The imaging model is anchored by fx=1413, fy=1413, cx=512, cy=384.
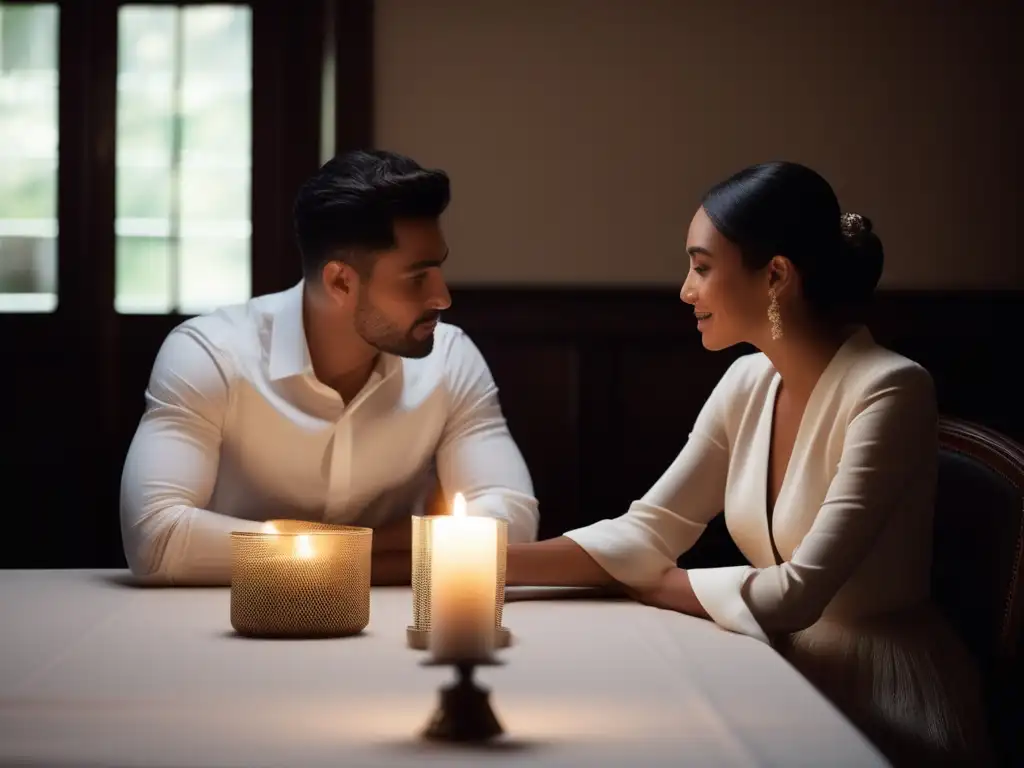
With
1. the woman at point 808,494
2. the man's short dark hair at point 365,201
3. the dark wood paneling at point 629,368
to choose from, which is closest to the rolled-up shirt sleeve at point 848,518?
the woman at point 808,494

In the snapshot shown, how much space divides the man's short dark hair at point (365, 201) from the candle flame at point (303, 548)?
926 mm

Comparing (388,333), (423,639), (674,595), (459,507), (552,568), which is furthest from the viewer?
(388,333)

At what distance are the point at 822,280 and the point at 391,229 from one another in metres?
0.73

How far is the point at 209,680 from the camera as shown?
1337 mm

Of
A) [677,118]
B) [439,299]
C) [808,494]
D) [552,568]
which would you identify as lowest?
[552,568]

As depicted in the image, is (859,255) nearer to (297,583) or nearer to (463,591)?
(297,583)

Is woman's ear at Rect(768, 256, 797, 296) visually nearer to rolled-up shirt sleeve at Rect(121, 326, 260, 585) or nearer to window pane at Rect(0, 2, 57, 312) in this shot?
rolled-up shirt sleeve at Rect(121, 326, 260, 585)

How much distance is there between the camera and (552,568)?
1964mm

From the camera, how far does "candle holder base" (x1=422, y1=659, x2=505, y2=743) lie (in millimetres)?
1123

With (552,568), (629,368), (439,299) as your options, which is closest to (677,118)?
(629,368)

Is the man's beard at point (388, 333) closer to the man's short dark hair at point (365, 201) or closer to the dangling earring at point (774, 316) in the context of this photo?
the man's short dark hair at point (365, 201)

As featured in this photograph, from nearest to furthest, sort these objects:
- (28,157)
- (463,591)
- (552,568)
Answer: (463,591), (552,568), (28,157)

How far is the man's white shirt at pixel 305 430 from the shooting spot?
7.54 ft

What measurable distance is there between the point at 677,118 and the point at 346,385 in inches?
65.1
